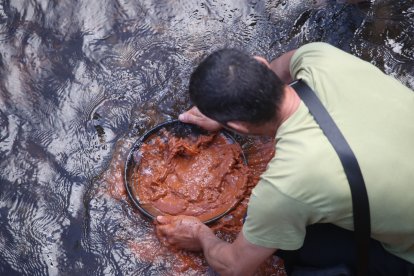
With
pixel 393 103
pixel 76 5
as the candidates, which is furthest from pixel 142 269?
pixel 76 5

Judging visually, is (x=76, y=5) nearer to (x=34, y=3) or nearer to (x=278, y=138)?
(x=34, y=3)

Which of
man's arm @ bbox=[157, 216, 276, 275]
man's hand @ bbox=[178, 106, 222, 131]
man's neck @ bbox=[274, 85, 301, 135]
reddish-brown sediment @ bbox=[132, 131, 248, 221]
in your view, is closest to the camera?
man's neck @ bbox=[274, 85, 301, 135]

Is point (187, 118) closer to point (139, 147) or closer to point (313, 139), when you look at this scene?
point (139, 147)

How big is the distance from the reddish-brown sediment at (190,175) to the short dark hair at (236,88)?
3.51 feet

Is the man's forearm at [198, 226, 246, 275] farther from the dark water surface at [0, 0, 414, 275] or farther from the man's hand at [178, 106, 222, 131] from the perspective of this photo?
the man's hand at [178, 106, 222, 131]

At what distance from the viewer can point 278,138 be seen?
6.75 feet

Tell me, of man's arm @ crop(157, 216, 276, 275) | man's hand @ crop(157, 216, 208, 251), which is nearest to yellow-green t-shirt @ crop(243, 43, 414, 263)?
man's arm @ crop(157, 216, 276, 275)

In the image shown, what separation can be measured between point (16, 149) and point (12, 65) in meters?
0.70

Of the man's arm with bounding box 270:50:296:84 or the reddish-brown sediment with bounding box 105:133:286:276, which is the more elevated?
the man's arm with bounding box 270:50:296:84

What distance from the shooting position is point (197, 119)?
3.10m

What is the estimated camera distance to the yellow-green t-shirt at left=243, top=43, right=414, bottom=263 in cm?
190

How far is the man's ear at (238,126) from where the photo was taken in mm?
2053

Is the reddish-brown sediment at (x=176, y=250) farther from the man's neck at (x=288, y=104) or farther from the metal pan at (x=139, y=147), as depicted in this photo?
the man's neck at (x=288, y=104)

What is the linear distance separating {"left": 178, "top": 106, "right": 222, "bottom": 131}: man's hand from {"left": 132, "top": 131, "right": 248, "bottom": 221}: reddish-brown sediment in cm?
9
